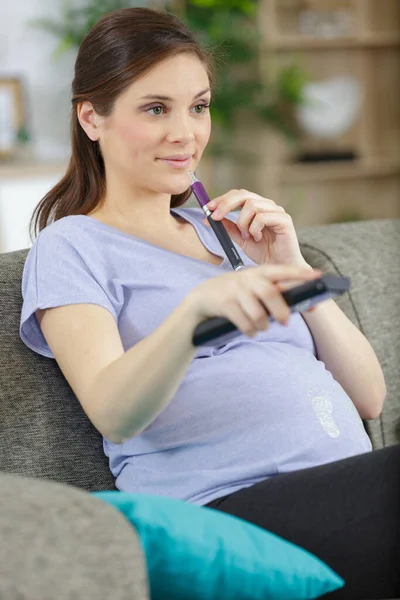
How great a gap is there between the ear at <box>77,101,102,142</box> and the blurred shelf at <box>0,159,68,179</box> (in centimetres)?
243

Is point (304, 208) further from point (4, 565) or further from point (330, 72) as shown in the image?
point (4, 565)

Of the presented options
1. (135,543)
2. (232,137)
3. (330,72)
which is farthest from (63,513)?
(330,72)

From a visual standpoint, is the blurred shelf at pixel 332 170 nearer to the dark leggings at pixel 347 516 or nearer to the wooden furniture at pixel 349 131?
the wooden furniture at pixel 349 131

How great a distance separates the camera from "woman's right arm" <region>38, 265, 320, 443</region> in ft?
2.96

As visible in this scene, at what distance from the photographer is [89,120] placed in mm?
1405

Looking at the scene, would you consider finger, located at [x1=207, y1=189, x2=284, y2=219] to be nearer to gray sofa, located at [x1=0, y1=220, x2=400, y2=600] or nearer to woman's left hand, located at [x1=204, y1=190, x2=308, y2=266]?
woman's left hand, located at [x1=204, y1=190, x2=308, y2=266]

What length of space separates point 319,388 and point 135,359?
12.1 inches

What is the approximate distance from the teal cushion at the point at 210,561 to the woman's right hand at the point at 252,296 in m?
0.19

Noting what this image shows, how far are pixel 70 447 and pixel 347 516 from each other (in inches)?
17.1

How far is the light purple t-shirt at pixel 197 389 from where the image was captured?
1170mm

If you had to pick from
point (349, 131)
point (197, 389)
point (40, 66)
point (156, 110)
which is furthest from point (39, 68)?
point (197, 389)

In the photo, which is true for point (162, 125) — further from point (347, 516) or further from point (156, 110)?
point (347, 516)

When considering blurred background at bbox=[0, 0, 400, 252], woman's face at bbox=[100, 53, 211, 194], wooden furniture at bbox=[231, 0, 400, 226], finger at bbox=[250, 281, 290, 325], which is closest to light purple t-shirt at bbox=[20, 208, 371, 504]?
woman's face at bbox=[100, 53, 211, 194]

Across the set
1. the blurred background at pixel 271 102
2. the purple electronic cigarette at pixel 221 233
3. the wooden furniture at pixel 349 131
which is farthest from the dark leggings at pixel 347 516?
the wooden furniture at pixel 349 131
